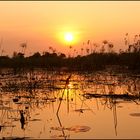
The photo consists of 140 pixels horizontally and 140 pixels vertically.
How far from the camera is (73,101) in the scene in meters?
8.05

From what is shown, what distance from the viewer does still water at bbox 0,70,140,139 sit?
539cm

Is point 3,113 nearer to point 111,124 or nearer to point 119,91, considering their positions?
point 111,124

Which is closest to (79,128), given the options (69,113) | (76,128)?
(76,128)

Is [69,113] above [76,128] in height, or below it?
above

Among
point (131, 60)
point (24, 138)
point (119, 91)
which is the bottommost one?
point (24, 138)

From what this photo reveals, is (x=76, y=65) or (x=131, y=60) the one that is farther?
A: (x=76, y=65)

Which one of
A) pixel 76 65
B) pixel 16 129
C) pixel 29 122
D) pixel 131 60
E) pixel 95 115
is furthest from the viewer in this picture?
pixel 76 65

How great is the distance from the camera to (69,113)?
679 centimetres

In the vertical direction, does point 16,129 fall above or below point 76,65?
below

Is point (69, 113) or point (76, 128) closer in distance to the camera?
point (76, 128)

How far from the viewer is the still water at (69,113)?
5.39 meters

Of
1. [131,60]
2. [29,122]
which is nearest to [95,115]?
[29,122]

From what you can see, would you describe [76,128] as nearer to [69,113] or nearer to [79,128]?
[79,128]

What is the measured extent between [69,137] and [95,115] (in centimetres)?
157
